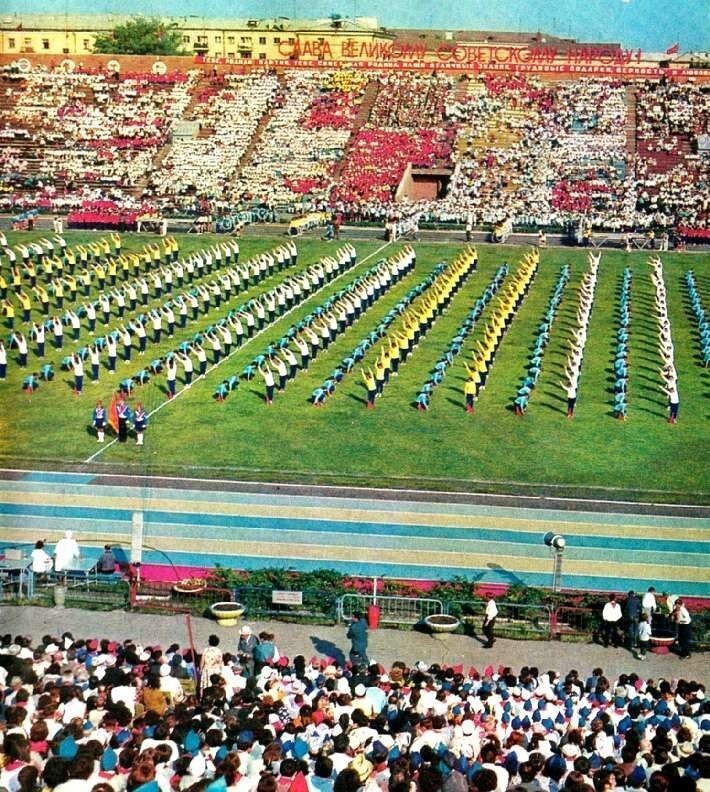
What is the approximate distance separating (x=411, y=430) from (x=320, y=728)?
11.9 meters

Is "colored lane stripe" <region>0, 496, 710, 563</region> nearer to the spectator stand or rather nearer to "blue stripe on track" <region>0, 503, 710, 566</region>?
"blue stripe on track" <region>0, 503, 710, 566</region>

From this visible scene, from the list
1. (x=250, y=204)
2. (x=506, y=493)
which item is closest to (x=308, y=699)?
(x=506, y=493)

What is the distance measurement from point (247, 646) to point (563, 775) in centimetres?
450

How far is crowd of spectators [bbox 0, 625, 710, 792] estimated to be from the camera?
7.16 m

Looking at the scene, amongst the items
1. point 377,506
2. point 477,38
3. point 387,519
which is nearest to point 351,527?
point 387,519

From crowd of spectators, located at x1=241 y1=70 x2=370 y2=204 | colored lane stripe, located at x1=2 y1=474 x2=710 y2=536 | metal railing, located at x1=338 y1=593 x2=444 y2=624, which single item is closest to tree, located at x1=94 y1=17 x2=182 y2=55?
crowd of spectators, located at x1=241 y1=70 x2=370 y2=204

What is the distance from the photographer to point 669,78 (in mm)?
52062

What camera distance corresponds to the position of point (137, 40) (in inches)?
2778

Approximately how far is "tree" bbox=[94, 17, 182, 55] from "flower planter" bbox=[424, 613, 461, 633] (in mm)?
61371

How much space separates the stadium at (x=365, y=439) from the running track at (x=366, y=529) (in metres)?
0.06

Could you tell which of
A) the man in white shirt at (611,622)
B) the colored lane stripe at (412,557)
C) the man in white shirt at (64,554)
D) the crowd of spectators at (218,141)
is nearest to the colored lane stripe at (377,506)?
the colored lane stripe at (412,557)

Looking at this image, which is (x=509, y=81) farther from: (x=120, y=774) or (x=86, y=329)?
(x=120, y=774)

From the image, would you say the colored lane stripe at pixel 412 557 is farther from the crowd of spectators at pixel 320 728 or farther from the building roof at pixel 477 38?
the building roof at pixel 477 38

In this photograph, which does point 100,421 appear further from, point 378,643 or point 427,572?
point 378,643
